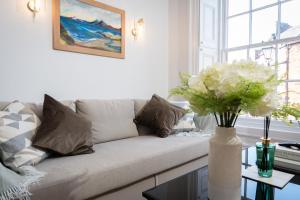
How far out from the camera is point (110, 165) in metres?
1.36

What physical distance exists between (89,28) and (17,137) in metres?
1.57

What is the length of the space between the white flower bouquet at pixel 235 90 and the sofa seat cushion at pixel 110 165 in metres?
0.79

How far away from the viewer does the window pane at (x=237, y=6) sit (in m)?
3.13

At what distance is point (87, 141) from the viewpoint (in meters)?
1.61

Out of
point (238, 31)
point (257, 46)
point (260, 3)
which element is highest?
point (260, 3)

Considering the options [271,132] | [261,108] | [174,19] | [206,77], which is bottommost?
[271,132]

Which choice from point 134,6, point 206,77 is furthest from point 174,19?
point 206,77

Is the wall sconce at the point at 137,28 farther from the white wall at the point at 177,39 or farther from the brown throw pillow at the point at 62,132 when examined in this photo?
the brown throw pillow at the point at 62,132

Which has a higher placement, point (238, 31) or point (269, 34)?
point (238, 31)

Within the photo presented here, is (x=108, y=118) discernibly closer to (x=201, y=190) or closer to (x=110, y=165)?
(x=110, y=165)

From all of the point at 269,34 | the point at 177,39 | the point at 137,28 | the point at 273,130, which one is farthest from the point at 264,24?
the point at 137,28

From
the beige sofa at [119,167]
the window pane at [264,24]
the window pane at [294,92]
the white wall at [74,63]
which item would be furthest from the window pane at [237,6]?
the beige sofa at [119,167]

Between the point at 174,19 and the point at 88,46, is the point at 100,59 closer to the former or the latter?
the point at 88,46

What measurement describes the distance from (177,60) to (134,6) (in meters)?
1.07
